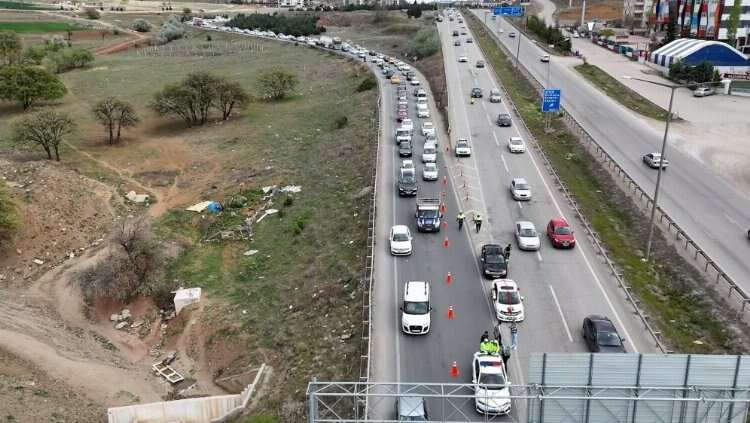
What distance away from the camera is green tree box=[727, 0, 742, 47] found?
104688 millimetres

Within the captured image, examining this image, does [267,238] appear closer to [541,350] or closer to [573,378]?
[541,350]

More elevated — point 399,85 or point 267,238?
point 399,85

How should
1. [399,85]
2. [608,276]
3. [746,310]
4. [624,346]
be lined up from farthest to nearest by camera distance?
[399,85]
[608,276]
[746,310]
[624,346]

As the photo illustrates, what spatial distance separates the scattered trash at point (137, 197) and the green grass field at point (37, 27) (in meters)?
130

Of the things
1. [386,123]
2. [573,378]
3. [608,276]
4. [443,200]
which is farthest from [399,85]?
[573,378]

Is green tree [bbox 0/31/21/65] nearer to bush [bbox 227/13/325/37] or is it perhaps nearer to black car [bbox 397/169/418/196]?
bush [bbox 227/13/325/37]

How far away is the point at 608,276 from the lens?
3186 centimetres

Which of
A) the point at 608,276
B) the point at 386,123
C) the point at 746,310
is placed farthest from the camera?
the point at 386,123

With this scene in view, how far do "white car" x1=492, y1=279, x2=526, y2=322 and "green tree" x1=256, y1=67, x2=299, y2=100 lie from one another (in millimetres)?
63359

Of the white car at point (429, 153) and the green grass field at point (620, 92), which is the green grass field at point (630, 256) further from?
the green grass field at point (620, 92)

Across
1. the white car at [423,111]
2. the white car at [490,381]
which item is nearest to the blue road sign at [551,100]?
the white car at [423,111]

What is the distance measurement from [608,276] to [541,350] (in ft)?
28.4

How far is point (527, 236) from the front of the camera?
35188mm

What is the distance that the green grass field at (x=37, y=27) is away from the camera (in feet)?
507
